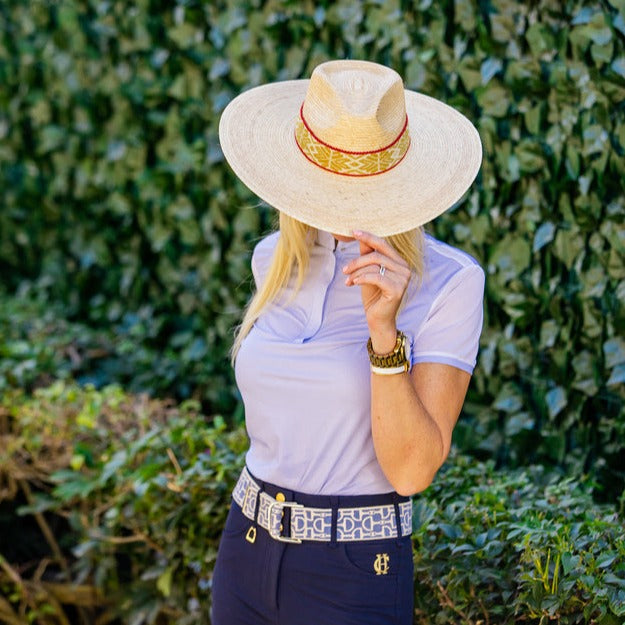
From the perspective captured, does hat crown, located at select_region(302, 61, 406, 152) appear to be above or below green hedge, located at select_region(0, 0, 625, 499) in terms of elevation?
above

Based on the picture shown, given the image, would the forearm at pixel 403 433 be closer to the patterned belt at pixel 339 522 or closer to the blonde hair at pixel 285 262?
the patterned belt at pixel 339 522

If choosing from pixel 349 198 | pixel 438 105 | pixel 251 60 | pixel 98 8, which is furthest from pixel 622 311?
pixel 98 8

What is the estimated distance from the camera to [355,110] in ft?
6.58

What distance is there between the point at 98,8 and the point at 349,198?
10.6 feet

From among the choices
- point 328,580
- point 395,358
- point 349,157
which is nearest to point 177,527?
point 328,580

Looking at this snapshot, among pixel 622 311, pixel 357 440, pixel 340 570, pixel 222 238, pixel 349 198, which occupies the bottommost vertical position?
pixel 222 238

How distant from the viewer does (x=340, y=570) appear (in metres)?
2.07

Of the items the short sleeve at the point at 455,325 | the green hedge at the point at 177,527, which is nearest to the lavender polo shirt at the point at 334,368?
the short sleeve at the point at 455,325

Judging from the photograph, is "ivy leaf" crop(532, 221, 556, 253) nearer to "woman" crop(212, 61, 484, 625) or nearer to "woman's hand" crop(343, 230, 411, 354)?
"woman" crop(212, 61, 484, 625)

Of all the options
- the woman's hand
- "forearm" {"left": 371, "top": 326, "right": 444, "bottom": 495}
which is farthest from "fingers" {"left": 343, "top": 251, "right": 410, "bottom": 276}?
"forearm" {"left": 371, "top": 326, "right": 444, "bottom": 495}

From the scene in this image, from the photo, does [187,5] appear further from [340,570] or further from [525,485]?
[340,570]

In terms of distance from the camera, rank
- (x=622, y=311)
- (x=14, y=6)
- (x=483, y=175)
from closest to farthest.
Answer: (x=622, y=311) → (x=483, y=175) → (x=14, y=6)

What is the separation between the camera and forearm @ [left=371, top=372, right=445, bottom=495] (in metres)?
1.94

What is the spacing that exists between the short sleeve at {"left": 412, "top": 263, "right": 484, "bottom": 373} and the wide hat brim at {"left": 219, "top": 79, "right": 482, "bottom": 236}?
0.16m
